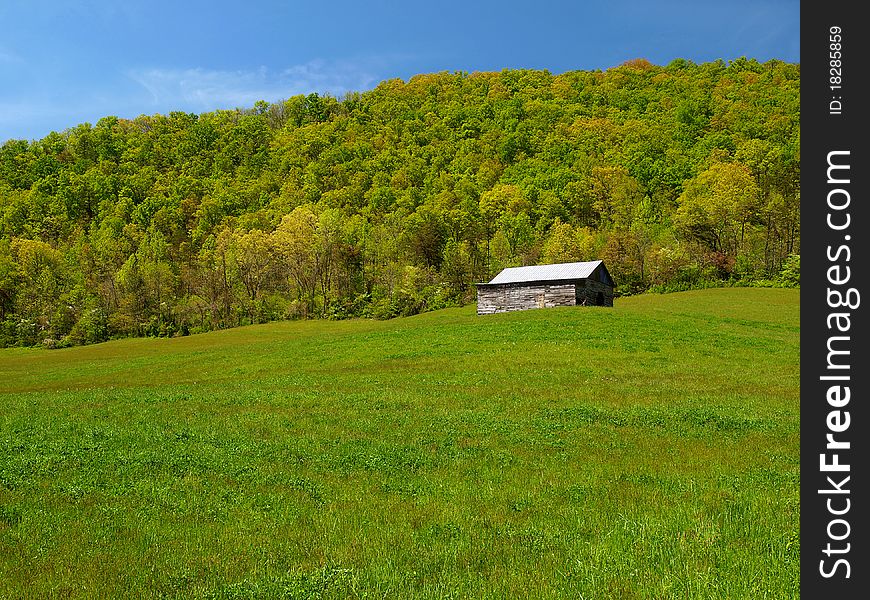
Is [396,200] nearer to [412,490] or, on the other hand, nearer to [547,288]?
[547,288]

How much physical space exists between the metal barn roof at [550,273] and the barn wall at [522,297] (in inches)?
38.6

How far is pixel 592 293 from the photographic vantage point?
6788 centimetres

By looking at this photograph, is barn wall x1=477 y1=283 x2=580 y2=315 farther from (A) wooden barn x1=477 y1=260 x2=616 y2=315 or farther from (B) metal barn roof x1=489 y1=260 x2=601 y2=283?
(B) metal barn roof x1=489 y1=260 x2=601 y2=283

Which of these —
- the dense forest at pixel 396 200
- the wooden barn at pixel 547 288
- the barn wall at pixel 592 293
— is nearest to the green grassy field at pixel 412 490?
the barn wall at pixel 592 293

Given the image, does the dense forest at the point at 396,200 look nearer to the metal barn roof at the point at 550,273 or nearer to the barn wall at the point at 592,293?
the metal barn roof at the point at 550,273

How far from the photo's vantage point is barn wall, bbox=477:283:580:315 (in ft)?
216

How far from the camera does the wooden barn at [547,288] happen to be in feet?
215

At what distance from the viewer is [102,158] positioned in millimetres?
173625

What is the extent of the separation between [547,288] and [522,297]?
331 cm

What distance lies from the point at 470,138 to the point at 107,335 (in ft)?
358

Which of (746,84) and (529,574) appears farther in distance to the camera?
(746,84)

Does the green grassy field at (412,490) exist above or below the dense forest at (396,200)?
below
